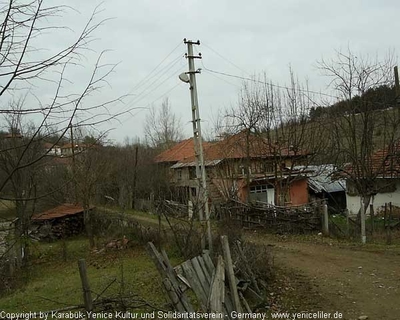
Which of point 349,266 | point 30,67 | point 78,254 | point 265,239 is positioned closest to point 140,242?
point 78,254

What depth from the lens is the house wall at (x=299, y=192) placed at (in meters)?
25.9

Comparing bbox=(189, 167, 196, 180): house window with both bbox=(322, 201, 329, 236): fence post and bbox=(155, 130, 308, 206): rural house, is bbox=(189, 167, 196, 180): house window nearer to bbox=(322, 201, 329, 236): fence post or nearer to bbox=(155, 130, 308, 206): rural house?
bbox=(155, 130, 308, 206): rural house

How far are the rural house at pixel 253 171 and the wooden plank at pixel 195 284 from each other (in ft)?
44.8

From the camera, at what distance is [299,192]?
26.3 m

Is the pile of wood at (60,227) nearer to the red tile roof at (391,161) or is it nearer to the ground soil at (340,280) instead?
the ground soil at (340,280)

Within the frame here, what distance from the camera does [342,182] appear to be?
88.7 feet

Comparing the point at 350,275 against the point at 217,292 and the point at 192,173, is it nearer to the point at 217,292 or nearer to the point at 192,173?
the point at 217,292

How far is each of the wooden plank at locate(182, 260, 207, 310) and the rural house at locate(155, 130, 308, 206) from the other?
1364cm

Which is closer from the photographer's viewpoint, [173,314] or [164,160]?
[173,314]

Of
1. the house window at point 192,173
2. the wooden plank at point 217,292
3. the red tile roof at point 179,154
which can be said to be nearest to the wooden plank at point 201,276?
the wooden plank at point 217,292

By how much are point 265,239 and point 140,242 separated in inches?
210

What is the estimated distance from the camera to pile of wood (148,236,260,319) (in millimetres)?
4074

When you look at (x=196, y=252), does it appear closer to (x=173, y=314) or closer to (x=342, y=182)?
(x=173, y=314)

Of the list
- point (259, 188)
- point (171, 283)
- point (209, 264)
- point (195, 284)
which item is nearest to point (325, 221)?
point (259, 188)
